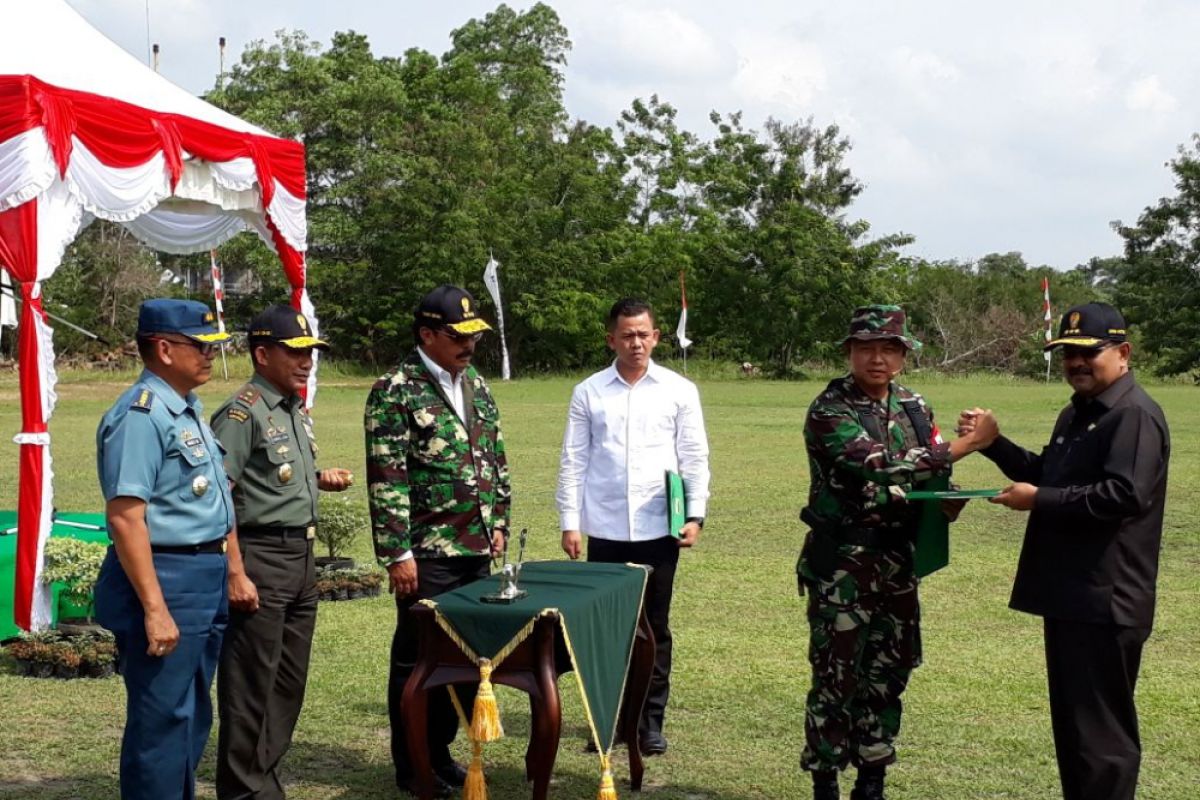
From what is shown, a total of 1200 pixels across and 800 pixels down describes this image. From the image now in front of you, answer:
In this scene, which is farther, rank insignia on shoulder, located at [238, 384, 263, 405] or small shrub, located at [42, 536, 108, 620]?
small shrub, located at [42, 536, 108, 620]

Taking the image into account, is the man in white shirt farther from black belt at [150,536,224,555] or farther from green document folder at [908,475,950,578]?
black belt at [150,536,224,555]

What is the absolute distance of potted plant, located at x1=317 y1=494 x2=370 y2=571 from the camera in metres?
9.07

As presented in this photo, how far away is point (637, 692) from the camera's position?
5.18 m

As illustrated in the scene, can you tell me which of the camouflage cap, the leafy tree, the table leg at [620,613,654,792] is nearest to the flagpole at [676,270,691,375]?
the leafy tree

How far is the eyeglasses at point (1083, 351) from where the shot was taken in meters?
4.15

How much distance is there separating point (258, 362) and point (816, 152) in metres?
45.6

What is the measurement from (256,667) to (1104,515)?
2777 mm

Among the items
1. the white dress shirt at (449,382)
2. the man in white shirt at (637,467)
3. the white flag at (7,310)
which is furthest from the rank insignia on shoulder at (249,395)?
the white flag at (7,310)

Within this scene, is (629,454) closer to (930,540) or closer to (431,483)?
(431,483)

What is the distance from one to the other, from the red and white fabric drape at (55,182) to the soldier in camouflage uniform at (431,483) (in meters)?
3.23

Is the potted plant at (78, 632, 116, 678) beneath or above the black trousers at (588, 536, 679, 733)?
beneath

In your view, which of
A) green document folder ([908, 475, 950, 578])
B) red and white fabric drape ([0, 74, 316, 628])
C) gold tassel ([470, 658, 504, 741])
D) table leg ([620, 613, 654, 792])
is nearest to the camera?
gold tassel ([470, 658, 504, 741])

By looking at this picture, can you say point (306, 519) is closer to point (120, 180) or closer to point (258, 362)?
point (258, 362)

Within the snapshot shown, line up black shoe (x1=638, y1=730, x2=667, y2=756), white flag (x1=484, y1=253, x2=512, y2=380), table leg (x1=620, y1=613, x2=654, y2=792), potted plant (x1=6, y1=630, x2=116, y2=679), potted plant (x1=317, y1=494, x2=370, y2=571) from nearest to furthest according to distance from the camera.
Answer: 1. table leg (x1=620, y1=613, x2=654, y2=792)
2. black shoe (x1=638, y1=730, x2=667, y2=756)
3. potted plant (x1=6, y1=630, x2=116, y2=679)
4. potted plant (x1=317, y1=494, x2=370, y2=571)
5. white flag (x1=484, y1=253, x2=512, y2=380)
